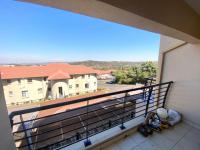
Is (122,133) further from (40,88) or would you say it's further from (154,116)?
(40,88)

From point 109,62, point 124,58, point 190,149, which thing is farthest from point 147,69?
point 190,149

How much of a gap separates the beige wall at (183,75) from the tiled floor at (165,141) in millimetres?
436

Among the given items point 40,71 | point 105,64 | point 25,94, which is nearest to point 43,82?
point 40,71

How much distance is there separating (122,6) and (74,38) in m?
20.8

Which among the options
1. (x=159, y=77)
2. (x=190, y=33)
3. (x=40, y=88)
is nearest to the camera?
(x=190, y=33)

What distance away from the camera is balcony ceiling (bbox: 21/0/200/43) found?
0.69m

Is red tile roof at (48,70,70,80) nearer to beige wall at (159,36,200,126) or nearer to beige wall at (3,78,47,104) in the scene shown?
beige wall at (3,78,47,104)

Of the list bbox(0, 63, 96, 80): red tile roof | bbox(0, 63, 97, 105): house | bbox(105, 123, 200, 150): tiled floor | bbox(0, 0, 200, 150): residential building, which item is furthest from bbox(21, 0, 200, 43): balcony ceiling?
bbox(0, 63, 96, 80): red tile roof

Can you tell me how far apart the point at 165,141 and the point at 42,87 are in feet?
48.8

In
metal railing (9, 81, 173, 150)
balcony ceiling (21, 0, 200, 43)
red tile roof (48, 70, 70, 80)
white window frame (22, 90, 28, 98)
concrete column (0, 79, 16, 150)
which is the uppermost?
balcony ceiling (21, 0, 200, 43)

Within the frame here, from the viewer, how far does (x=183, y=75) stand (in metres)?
2.19

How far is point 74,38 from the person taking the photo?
65.7 feet

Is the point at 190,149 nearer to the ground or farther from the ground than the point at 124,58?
nearer to the ground

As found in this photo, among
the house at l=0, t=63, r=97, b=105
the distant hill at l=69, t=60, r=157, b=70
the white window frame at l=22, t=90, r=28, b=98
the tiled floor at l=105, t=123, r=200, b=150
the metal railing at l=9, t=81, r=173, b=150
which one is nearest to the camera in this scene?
the metal railing at l=9, t=81, r=173, b=150
